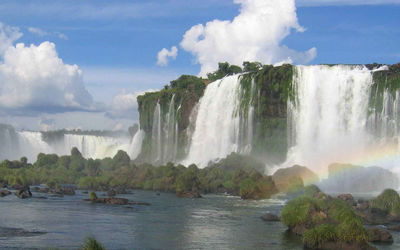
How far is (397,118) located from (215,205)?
28.2m

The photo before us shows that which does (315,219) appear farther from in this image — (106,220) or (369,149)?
(369,149)

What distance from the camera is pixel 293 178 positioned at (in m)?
52.7

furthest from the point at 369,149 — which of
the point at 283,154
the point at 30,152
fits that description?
the point at 30,152

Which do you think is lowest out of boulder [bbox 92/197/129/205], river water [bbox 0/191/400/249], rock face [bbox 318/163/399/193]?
river water [bbox 0/191/400/249]

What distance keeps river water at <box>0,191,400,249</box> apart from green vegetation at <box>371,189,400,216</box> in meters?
6.53

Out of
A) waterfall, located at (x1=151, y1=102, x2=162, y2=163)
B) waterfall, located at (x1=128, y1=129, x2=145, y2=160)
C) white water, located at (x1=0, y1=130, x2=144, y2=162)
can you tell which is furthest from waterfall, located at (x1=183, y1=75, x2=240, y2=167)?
white water, located at (x1=0, y1=130, x2=144, y2=162)

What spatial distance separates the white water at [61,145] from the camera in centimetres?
11306

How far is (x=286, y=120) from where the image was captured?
73250mm

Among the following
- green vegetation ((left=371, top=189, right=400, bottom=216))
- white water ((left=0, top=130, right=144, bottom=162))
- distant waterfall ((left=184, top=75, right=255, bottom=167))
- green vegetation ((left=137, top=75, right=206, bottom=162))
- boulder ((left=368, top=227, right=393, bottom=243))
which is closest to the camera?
boulder ((left=368, top=227, right=393, bottom=243))

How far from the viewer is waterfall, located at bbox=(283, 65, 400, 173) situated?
62688 millimetres

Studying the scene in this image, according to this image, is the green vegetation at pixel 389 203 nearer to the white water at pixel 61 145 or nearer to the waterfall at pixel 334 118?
the waterfall at pixel 334 118

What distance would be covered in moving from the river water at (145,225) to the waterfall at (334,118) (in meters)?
21.7

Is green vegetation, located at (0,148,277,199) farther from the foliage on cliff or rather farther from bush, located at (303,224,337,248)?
bush, located at (303,224,337,248)

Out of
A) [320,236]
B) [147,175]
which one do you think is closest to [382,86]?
[147,175]
